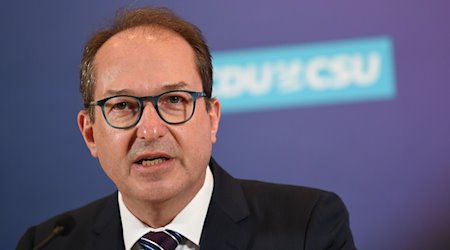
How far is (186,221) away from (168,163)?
0.80ft

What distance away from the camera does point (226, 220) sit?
6.71ft

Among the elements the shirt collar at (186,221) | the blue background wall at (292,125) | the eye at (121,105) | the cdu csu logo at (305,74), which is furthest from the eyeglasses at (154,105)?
the cdu csu logo at (305,74)

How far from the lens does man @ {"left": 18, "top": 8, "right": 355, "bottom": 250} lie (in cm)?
187

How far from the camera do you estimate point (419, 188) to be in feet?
8.54

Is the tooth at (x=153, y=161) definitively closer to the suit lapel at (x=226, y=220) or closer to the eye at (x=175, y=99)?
the eye at (x=175, y=99)

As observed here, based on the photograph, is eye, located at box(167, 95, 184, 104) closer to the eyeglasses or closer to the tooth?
the eyeglasses

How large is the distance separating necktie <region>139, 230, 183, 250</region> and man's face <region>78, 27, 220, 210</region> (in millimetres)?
102

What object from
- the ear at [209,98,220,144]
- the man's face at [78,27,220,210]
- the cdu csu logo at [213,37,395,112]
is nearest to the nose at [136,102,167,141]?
the man's face at [78,27,220,210]

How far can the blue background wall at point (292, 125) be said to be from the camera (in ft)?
8.50

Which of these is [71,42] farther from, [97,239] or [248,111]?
[97,239]

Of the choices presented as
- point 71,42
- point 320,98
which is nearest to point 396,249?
point 320,98

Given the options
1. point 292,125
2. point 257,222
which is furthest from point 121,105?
point 292,125

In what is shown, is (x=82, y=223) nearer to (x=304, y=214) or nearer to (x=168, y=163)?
(x=168, y=163)

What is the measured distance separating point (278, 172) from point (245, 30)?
575mm
